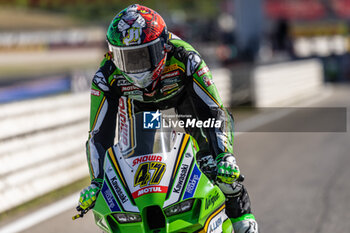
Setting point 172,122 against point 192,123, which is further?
point 192,123

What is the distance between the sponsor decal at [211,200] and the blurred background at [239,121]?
2.66 m

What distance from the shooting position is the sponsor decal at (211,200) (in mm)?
2925

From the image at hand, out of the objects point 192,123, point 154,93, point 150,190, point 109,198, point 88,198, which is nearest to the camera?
point 150,190

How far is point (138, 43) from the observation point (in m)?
3.23

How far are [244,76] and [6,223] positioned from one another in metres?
11.3

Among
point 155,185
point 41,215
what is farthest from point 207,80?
point 41,215

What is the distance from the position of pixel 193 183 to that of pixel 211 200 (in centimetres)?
14

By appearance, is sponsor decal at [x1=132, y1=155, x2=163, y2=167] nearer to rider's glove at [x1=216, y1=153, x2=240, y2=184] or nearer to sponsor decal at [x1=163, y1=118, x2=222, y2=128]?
sponsor decal at [x1=163, y1=118, x2=222, y2=128]

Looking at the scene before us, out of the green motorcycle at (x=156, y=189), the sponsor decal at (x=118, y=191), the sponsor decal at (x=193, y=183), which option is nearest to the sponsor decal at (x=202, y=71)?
the green motorcycle at (x=156, y=189)

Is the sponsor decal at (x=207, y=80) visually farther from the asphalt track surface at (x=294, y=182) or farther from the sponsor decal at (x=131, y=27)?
the asphalt track surface at (x=294, y=182)

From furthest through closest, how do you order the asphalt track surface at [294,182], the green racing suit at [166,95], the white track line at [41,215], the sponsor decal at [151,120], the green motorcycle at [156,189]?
the white track line at [41,215]
the asphalt track surface at [294,182]
the green racing suit at [166,95]
the sponsor decal at [151,120]
the green motorcycle at [156,189]

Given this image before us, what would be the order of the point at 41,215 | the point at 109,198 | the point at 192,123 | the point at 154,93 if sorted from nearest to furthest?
the point at 109,198
the point at 154,93
the point at 192,123
the point at 41,215

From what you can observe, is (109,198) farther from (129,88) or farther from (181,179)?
(129,88)

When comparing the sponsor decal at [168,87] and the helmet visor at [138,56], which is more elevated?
the helmet visor at [138,56]
